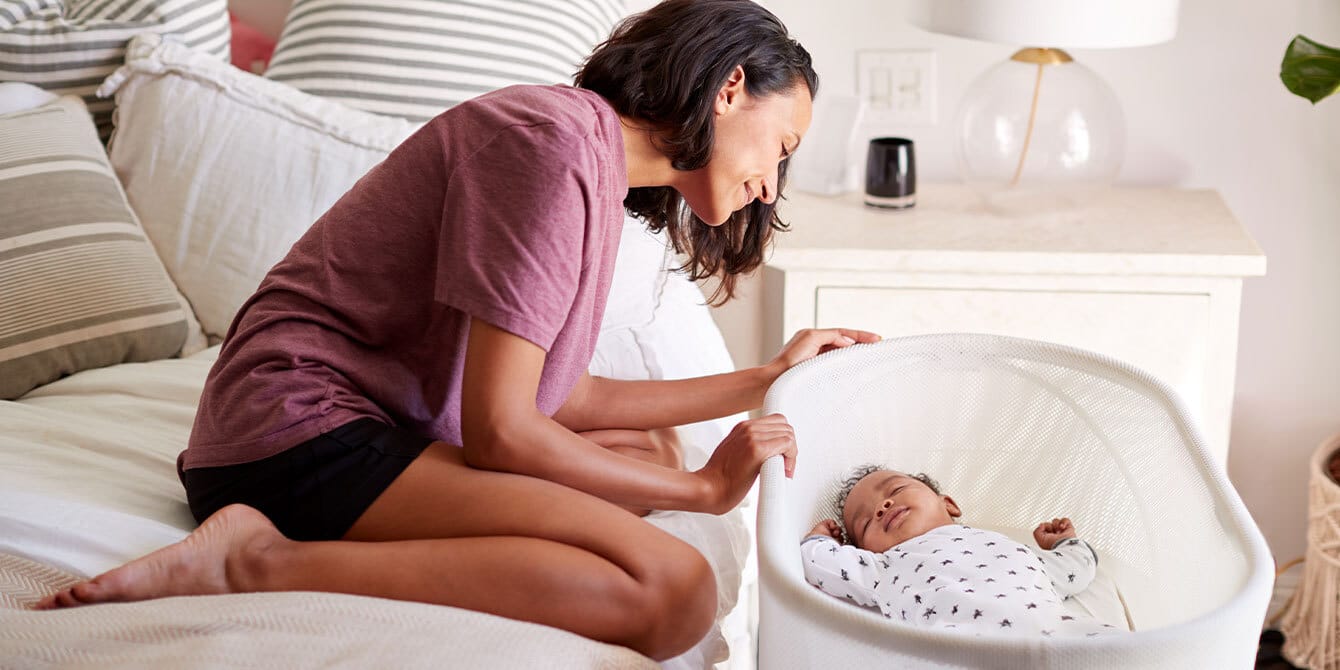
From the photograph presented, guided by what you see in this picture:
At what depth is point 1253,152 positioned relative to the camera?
1.94m

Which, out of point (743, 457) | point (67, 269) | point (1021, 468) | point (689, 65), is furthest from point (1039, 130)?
point (67, 269)

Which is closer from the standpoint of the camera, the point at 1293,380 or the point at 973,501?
the point at 973,501

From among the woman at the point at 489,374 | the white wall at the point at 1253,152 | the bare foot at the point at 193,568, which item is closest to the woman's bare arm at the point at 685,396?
the woman at the point at 489,374

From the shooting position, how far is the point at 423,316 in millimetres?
1060

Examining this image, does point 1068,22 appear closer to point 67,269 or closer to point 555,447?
point 555,447

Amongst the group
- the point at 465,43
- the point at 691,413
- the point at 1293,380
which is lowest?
the point at 1293,380

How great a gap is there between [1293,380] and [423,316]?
5.09 feet

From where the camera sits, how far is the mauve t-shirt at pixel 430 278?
3.15 ft

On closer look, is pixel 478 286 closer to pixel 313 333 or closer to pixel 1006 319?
pixel 313 333

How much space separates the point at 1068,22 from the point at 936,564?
83cm

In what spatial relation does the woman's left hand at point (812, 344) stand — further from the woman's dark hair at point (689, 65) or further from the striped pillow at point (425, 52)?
the striped pillow at point (425, 52)

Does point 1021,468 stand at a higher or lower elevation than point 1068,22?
lower

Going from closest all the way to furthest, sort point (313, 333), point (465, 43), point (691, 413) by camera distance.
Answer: point (313, 333), point (691, 413), point (465, 43)

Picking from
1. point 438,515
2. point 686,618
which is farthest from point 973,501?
point 438,515
